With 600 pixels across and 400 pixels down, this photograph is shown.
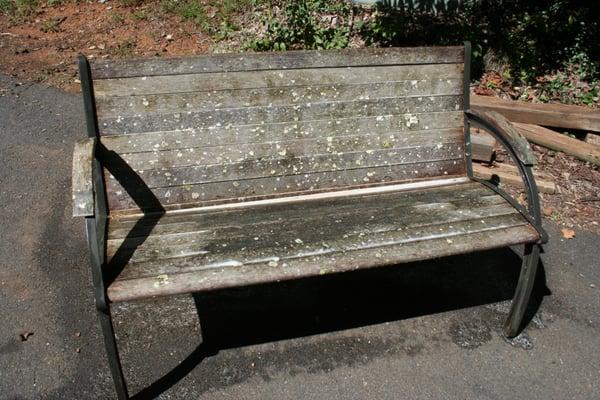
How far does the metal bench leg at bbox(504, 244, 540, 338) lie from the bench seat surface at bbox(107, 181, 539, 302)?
17cm

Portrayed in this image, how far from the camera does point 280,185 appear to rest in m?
3.17

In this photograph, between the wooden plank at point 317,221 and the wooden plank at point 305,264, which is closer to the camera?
the wooden plank at point 305,264

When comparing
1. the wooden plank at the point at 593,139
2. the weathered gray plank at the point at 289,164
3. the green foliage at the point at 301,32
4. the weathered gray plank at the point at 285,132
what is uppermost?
the green foliage at the point at 301,32

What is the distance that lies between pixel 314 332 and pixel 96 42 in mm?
5123

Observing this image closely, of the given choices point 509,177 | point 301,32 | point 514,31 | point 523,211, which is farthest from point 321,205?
point 514,31

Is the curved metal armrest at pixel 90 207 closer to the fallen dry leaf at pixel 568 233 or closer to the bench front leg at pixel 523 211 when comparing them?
the bench front leg at pixel 523 211

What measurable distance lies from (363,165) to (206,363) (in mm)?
1459

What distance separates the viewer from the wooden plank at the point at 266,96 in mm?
2851

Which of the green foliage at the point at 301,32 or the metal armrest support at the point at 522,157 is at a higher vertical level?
the green foliage at the point at 301,32

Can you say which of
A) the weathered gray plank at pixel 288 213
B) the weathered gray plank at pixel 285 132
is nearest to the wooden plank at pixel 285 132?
the weathered gray plank at pixel 285 132

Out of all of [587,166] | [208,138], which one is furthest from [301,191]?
[587,166]

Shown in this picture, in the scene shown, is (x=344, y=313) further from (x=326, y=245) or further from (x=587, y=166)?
(x=587, y=166)

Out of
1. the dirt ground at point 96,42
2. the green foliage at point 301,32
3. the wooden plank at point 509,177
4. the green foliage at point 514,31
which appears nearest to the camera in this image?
the wooden plank at point 509,177

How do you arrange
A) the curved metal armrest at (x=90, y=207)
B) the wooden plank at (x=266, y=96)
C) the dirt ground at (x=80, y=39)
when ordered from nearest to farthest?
the curved metal armrest at (x=90, y=207), the wooden plank at (x=266, y=96), the dirt ground at (x=80, y=39)
